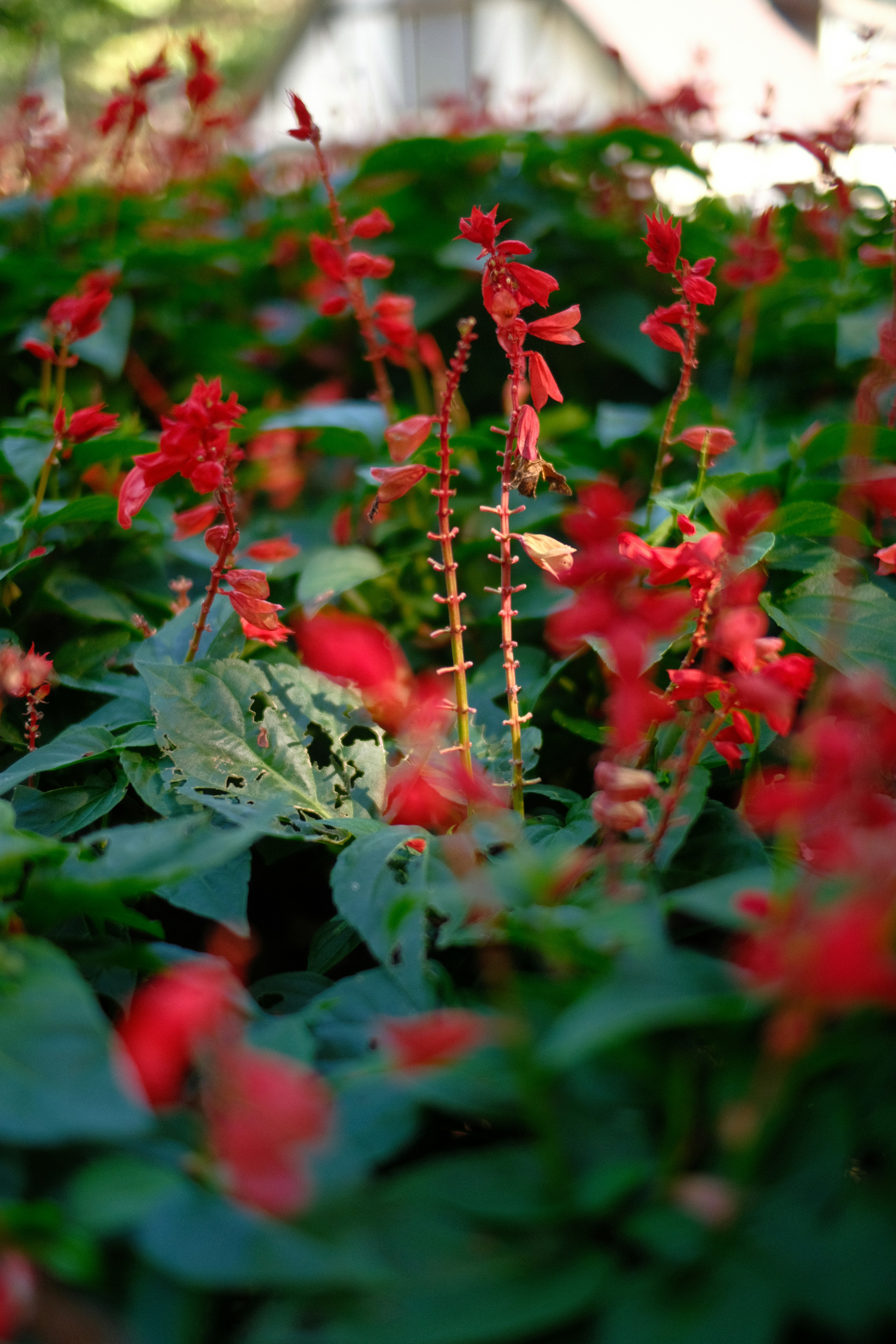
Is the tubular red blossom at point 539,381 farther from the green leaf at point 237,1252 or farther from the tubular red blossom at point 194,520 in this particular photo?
the green leaf at point 237,1252

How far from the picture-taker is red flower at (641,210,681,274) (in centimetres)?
75

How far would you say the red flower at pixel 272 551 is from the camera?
96 centimetres

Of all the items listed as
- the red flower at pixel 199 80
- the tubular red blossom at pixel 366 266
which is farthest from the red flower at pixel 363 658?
the red flower at pixel 199 80

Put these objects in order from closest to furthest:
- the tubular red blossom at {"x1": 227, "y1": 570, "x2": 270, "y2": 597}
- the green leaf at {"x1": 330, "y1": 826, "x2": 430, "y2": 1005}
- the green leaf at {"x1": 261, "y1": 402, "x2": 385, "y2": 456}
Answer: the green leaf at {"x1": 330, "y1": 826, "x2": 430, "y2": 1005}, the tubular red blossom at {"x1": 227, "y1": 570, "x2": 270, "y2": 597}, the green leaf at {"x1": 261, "y1": 402, "x2": 385, "y2": 456}

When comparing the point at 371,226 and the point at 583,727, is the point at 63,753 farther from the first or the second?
the point at 371,226

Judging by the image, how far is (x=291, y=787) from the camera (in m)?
0.78

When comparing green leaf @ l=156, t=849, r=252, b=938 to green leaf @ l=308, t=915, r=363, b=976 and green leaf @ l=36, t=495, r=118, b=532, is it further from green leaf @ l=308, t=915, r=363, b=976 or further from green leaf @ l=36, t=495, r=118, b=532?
green leaf @ l=36, t=495, r=118, b=532

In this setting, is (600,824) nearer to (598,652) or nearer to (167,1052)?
(598,652)

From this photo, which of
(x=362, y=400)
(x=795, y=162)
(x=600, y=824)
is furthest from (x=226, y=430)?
(x=795, y=162)

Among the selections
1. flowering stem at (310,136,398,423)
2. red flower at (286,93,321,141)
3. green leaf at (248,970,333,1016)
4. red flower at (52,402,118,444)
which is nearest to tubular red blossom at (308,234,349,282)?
flowering stem at (310,136,398,423)

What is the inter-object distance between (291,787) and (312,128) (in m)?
0.63

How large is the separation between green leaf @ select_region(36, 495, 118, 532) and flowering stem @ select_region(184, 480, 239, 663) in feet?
0.71

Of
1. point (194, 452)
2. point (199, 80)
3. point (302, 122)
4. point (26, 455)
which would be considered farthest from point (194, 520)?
point (199, 80)

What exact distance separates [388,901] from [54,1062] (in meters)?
0.21
